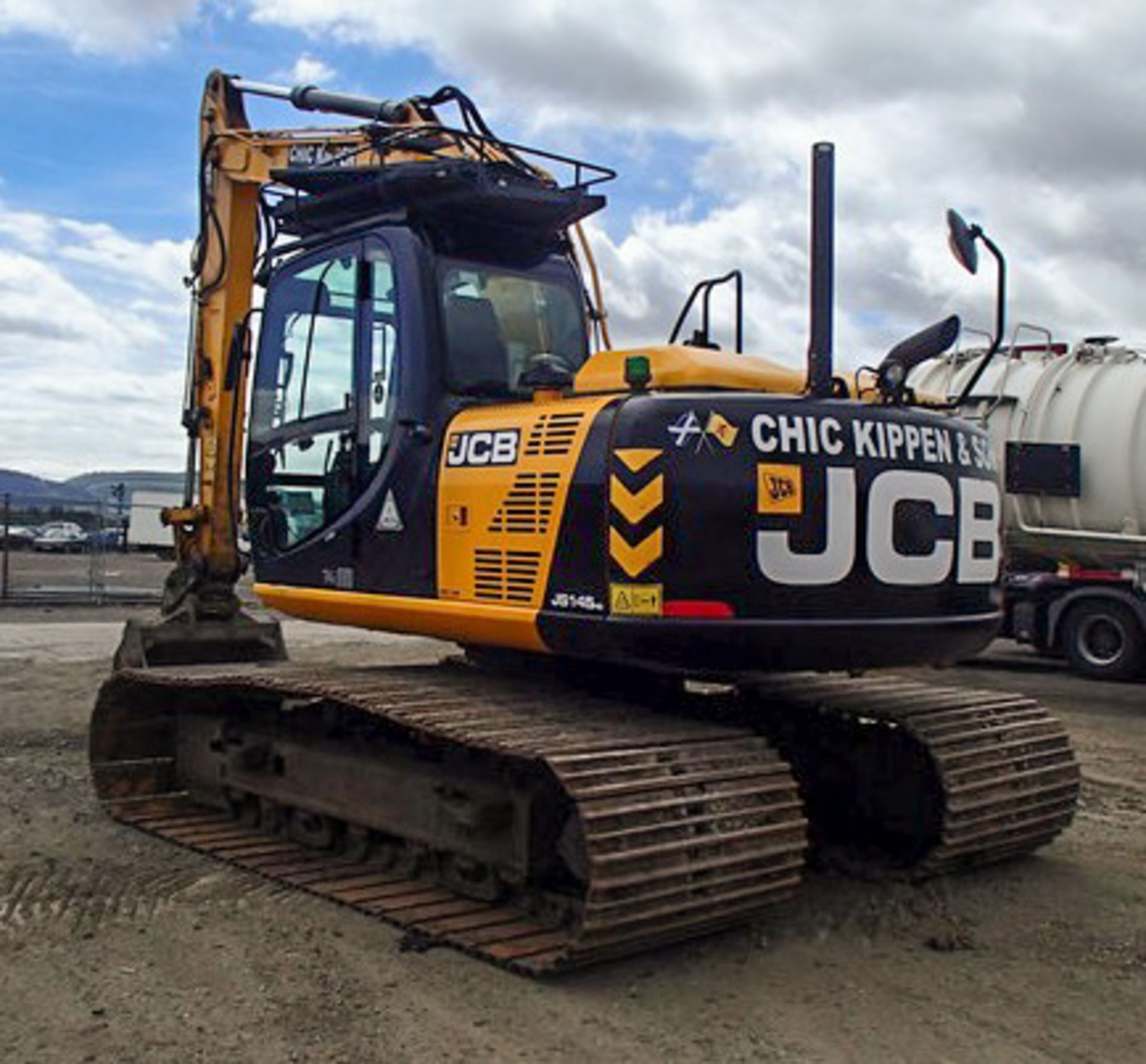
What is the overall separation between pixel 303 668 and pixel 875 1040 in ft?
10.9

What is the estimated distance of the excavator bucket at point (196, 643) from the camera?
7559mm

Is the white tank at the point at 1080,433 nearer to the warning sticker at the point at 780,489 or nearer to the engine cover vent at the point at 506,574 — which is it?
the warning sticker at the point at 780,489

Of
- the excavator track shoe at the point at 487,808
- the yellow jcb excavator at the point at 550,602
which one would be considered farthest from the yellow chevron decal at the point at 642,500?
the excavator track shoe at the point at 487,808

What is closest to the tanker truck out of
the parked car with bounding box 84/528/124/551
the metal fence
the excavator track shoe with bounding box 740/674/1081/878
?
the excavator track shoe with bounding box 740/674/1081/878

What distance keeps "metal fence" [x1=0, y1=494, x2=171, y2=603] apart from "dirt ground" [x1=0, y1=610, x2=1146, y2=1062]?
1556 cm

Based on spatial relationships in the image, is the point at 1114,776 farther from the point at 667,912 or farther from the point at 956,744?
the point at 667,912

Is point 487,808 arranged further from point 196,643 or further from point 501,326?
point 196,643

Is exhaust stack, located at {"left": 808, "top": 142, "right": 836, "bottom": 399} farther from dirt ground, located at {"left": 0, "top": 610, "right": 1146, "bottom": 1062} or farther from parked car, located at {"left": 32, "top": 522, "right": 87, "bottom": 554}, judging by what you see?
parked car, located at {"left": 32, "top": 522, "right": 87, "bottom": 554}

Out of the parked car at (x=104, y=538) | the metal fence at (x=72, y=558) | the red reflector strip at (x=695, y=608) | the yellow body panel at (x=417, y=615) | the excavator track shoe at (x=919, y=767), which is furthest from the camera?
the parked car at (x=104, y=538)

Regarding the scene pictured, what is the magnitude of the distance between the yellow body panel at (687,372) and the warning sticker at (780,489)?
487mm

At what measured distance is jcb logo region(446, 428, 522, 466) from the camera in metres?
5.38

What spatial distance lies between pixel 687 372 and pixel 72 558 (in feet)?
120

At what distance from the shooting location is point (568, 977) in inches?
187

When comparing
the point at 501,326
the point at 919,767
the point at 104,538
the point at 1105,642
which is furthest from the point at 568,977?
the point at 104,538
